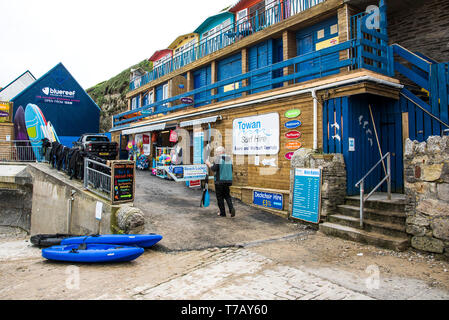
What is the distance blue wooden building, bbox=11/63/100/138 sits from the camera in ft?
87.1

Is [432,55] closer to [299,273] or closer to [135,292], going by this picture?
[299,273]

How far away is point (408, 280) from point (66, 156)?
444 inches

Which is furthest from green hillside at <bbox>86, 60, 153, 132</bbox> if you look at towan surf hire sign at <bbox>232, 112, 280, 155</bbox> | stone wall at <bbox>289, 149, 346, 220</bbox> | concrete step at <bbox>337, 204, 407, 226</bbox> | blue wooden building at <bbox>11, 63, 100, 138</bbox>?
concrete step at <bbox>337, 204, 407, 226</bbox>

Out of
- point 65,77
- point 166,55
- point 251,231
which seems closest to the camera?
point 251,231

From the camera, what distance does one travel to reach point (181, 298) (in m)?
3.99

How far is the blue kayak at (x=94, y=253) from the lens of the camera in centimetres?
552

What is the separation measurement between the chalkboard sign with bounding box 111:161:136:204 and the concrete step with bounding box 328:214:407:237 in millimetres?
5340

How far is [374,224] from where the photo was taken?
22.0 ft

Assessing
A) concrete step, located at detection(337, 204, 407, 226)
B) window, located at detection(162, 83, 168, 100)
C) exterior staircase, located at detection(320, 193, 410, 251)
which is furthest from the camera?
window, located at detection(162, 83, 168, 100)

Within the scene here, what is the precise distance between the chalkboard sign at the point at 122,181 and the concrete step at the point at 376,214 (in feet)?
18.4

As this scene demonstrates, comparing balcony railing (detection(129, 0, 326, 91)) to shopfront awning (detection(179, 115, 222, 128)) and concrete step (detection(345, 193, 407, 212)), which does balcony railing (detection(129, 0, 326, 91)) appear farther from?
concrete step (detection(345, 193, 407, 212))

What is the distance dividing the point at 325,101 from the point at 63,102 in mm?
26729

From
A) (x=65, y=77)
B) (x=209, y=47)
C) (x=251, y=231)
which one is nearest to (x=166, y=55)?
(x=209, y=47)
